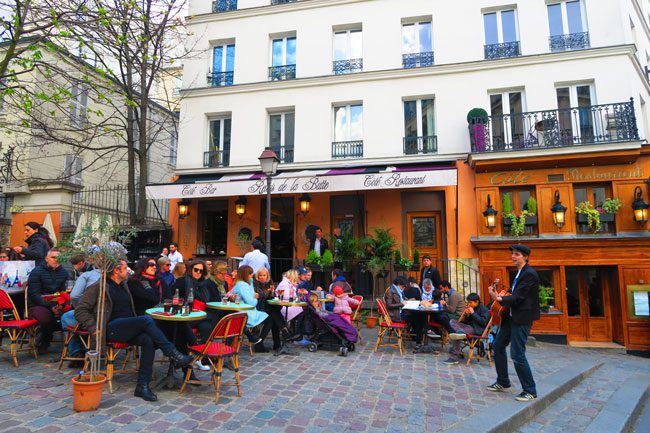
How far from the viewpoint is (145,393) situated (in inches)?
168

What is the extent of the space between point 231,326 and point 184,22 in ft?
44.1

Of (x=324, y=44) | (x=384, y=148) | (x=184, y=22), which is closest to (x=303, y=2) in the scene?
(x=324, y=44)

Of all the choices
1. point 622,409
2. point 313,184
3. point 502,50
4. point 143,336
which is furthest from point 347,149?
point 622,409

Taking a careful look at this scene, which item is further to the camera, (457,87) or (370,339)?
(457,87)

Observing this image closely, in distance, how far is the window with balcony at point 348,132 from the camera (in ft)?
41.3

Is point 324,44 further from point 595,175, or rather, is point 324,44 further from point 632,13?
point 632,13

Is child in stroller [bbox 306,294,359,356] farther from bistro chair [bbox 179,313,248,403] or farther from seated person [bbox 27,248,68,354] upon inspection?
seated person [bbox 27,248,68,354]

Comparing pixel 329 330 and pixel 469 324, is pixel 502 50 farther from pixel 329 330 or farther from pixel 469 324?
pixel 329 330

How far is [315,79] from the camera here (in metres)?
12.9

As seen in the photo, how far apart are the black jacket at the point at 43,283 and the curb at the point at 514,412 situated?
5.91m

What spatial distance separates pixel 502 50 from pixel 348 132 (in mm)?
5354

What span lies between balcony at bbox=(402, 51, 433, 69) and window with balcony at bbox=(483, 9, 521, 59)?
1.72 metres

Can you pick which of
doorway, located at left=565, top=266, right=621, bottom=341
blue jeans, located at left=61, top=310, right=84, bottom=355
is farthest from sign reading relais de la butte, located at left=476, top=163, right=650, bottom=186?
blue jeans, located at left=61, top=310, right=84, bottom=355

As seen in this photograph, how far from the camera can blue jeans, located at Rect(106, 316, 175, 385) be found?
4.35m
